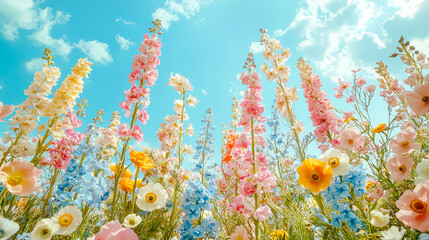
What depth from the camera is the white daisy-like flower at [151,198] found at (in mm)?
1587

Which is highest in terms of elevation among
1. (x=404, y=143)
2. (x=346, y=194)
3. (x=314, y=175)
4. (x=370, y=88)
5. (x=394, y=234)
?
(x=370, y=88)

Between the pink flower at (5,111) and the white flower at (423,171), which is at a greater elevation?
the pink flower at (5,111)

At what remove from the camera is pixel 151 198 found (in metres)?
1.62

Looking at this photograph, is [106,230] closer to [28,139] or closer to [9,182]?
[9,182]

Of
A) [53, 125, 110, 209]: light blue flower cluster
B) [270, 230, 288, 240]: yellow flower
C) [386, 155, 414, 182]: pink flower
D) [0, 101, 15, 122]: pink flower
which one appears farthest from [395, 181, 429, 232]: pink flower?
[53, 125, 110, 209]: light blue flower cluster

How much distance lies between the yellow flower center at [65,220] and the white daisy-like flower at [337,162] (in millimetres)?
1615

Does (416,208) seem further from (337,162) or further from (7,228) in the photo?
(7,228)

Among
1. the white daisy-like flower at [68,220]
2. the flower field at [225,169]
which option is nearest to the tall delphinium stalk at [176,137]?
the flower field at [225,169]

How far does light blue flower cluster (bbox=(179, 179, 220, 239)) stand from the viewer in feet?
6.10

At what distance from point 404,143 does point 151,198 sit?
1.82 m

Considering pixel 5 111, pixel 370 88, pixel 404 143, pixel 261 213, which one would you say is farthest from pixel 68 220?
pixel 370 88

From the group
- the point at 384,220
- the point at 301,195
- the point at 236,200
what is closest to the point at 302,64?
the point at 301,195

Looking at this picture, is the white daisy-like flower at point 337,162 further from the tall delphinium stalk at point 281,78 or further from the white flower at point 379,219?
the tall delphinium stalk at point 281,78

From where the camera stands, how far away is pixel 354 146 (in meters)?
2.05
